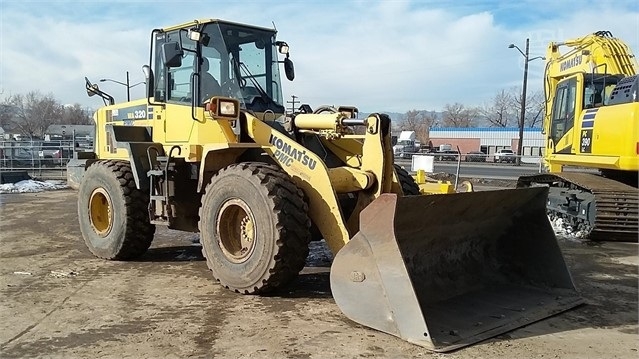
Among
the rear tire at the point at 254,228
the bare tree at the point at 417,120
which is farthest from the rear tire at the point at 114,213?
the bare tree at the point at 417,120

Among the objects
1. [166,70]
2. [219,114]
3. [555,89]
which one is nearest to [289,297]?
[219,114]

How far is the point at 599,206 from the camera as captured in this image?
910 centimetres

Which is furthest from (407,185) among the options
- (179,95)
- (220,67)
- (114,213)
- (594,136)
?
(594,136)

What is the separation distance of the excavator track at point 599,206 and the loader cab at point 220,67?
17.8 ft

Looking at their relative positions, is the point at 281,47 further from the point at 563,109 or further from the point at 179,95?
the point at 563,109

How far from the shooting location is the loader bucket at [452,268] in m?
4.54

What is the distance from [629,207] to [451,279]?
4.97 metres

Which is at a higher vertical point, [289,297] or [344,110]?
[344,110]

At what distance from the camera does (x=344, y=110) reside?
7.34m

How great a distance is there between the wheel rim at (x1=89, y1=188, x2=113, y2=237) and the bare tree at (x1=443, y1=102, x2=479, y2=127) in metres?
89.6

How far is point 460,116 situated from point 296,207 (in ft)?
305

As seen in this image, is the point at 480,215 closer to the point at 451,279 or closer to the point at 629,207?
the point at 451,279

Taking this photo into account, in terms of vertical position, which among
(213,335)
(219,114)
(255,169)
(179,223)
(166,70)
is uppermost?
(166,70)

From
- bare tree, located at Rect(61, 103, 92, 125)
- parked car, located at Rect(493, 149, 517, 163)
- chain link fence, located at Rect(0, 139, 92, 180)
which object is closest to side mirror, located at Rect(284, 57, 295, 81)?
parked car, located at Rect(493, 149, 517, 163)
